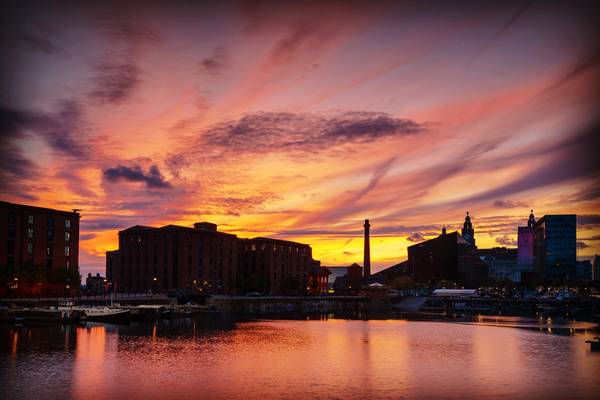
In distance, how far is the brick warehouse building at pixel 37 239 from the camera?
15325cm

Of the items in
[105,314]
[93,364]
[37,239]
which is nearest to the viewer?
[93,364]

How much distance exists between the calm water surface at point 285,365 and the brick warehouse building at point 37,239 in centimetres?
4444

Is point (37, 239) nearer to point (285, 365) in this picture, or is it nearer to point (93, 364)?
point (93, 364)

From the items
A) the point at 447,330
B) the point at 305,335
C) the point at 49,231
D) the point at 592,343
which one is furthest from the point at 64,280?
the point at 592,343

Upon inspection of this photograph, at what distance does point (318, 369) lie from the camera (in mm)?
71062

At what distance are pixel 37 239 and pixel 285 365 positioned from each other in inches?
4332

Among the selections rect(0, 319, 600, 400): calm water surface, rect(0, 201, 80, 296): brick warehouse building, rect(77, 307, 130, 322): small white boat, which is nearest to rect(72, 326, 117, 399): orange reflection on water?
rect(0, 319, 600, 400): calm water surface

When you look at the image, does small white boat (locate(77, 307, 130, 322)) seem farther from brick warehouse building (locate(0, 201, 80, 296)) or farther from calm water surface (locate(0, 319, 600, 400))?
brick warehouse building (locate(0, 201, 80, 296))

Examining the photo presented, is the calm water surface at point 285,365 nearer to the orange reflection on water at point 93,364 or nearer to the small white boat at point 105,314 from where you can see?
the orange reflection on water at point 93,364

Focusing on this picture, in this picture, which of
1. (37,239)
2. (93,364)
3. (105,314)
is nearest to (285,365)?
(93,364)

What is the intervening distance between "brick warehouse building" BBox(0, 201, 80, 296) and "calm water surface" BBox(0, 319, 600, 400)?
44.4 m

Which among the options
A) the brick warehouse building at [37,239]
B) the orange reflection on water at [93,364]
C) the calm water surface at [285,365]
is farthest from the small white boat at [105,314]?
the orange reflection on water at [93,364]

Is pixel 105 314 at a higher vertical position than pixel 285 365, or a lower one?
higher

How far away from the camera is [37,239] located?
162m
